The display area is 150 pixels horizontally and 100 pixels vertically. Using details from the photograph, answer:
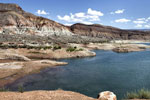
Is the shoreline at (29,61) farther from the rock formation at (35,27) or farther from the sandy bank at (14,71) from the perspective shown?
the rock formation at (35,27)

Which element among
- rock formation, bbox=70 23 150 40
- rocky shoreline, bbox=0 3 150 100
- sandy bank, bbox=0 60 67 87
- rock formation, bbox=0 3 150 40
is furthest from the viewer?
rock formation, bbox=70 23 150 40

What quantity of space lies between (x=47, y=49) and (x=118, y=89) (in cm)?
3393

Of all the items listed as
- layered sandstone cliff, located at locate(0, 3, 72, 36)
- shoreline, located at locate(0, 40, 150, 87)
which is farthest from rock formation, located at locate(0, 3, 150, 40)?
shoreline, located at locate(0, 40, 150, 87)

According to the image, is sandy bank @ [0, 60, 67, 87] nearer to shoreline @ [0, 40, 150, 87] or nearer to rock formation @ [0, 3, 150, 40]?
shoreline @ [0, 40, 150, 87]

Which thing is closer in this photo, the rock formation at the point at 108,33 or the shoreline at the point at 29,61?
the shoreline at the point at 29,61

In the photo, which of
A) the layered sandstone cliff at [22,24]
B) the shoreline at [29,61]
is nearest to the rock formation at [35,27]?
the layered sandstone cliff at [22,24]

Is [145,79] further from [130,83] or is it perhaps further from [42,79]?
[42,79]

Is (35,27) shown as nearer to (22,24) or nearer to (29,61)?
(22,24)

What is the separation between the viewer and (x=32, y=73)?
25.2 metres

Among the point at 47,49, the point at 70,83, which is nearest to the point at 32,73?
the point at 70,83

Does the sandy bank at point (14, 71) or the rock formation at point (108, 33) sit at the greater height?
the rock formation at point (108, 33)

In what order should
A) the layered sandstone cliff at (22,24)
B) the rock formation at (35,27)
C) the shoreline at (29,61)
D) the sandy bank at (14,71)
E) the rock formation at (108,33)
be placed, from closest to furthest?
1. the sandy bank at (14,71)
2. the shoreline at (29,61)
3. the layered sandstone cliff at (22,24)
4. the rock formation at (35,27)
5. the rock formation at (108,33)

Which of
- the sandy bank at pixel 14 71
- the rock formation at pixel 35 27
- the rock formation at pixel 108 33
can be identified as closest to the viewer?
the sandy bank at pixel 14 71

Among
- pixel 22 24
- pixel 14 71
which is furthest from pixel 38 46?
pixel 22 24
